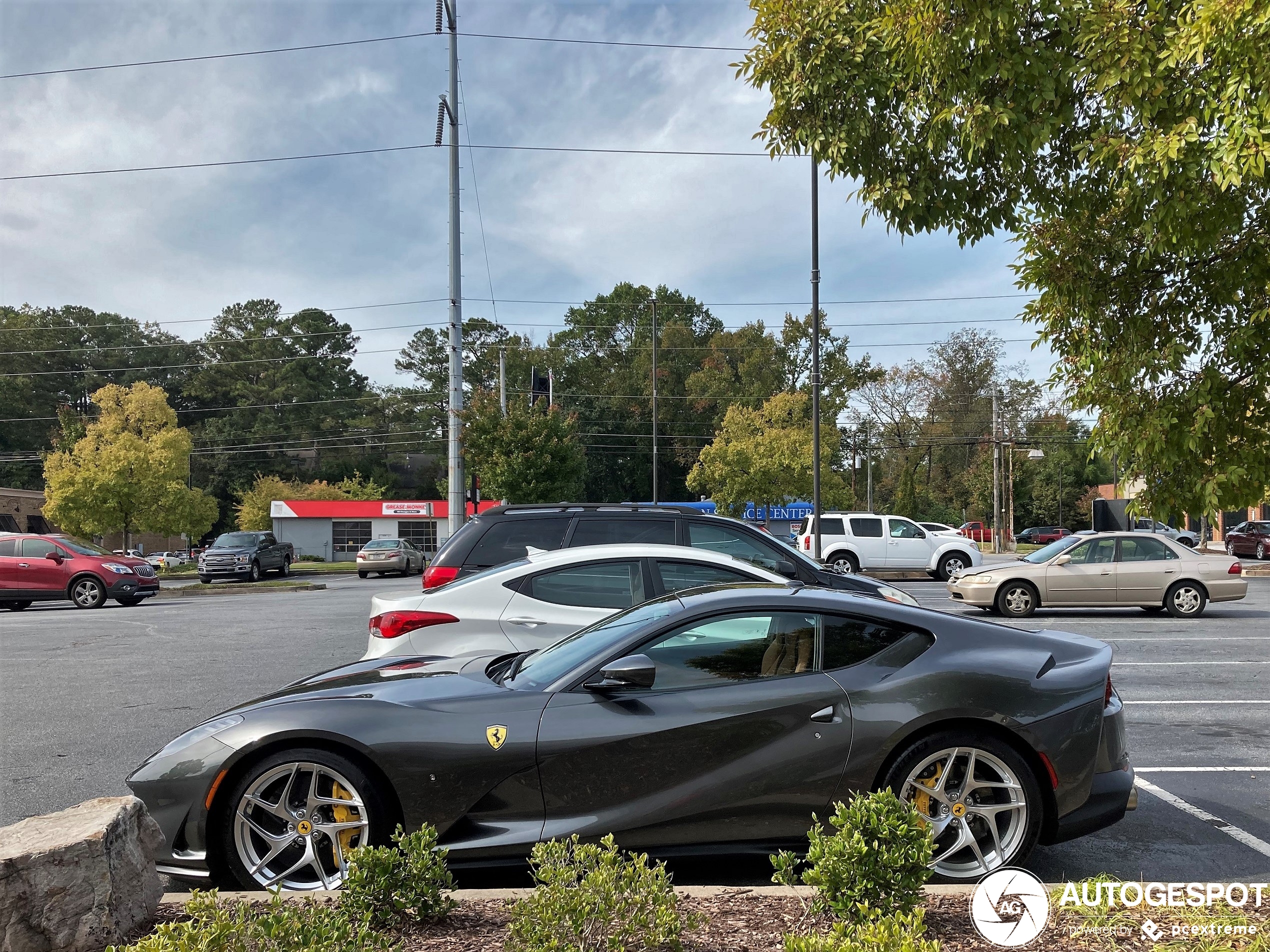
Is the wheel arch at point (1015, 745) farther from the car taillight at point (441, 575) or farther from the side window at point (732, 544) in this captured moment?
the car taillight at point (441, 575)

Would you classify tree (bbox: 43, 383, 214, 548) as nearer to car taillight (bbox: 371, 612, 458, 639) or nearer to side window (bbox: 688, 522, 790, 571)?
car taillight (bbox: 371, 612, 458, 639)

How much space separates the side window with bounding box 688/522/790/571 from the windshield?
29.3m

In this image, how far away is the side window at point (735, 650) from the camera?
414 cm

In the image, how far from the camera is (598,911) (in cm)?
286

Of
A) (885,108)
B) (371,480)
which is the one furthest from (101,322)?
(885,108)

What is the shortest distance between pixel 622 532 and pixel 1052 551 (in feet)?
37.5

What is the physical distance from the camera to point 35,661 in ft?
38.2

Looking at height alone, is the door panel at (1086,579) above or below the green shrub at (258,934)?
below

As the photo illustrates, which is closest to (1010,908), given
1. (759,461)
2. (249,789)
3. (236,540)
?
(249,789)

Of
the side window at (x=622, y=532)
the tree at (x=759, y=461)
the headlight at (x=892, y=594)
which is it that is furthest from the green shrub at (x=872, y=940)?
the tree at (x=759, y=461)

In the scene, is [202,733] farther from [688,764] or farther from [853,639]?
[853,639]

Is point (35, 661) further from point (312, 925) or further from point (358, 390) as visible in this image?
point (358, 390)

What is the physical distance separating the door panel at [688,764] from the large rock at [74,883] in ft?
5.03

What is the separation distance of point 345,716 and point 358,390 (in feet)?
298
